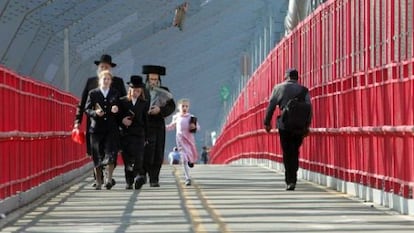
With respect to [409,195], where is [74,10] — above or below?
above

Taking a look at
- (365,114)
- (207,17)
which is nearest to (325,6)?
(365,114)

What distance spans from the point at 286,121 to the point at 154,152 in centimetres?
271

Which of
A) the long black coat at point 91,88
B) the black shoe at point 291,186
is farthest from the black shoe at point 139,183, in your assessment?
the black shoe at point 291,186

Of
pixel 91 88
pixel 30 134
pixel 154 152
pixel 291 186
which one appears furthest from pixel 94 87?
pixel 291 186

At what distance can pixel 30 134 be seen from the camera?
60.4 feet

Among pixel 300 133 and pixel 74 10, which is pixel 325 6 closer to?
pixel 300 133

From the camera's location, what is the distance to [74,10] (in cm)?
5169

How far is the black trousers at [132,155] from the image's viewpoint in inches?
821

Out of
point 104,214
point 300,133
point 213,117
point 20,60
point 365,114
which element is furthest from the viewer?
point 213,117

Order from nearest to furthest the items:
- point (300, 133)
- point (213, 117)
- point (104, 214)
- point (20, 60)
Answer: point (104, 214), point (300, 133), point (20, 60), point (213, 117)

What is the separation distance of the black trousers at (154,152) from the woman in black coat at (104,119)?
4.37 feet

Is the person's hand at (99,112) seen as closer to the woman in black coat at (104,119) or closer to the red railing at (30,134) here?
the woman in black coat at (104,119)

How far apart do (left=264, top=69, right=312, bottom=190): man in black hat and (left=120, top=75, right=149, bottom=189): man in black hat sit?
185 cm

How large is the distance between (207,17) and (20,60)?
76.1ft
